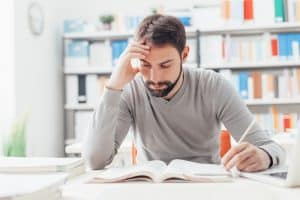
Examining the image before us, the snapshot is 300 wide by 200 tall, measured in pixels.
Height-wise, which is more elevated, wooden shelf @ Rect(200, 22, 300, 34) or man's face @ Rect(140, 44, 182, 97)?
wooden shelf @ Rect(200, 22, 300, 34)

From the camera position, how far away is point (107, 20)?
12.8 feet

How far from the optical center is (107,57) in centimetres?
395

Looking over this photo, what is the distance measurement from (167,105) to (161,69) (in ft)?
0.51

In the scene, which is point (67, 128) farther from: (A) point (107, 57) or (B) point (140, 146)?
(B) point (140, 146)

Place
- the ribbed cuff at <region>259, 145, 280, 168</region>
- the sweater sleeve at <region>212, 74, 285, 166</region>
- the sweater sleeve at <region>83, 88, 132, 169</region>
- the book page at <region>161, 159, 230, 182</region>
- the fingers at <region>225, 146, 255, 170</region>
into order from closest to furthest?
the book page at <region>161, 159, 230, 182</region> → the fingers at <region>225, 146, 255, 170</region> → the ribbed cuff at <region>259, 145, 280, 168</region> → the sweater sleeve at <region>83, 88, 132, 169</region> → the sweater sleeve at <region>212, 74, 285, 166</region>

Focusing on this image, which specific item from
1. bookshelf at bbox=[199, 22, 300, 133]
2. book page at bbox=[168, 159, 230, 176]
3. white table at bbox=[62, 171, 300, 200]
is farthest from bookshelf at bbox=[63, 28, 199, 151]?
white table at bbox=[62, 171, 300, 200]

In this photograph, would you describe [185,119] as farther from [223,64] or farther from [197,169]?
[223,64]

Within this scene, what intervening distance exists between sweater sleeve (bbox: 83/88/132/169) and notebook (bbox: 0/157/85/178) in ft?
0.56

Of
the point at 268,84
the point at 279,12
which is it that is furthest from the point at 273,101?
the point at 279,12

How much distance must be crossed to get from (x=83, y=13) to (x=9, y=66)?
112 cm

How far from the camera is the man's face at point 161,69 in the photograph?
4.82 ft

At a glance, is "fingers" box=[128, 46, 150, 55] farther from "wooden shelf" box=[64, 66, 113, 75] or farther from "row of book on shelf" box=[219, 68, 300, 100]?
"wooden shelf" box=[64, 66, 113, 75]

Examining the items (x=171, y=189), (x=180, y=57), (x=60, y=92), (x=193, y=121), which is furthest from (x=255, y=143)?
(x=60, y=92)

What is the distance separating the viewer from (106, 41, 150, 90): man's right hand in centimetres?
146
